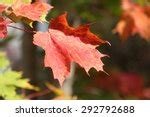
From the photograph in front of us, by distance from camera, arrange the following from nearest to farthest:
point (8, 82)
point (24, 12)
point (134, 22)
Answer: point (24, 12), point (8, 82), point (134, 22)

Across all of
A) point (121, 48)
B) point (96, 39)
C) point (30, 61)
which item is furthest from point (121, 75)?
point (96, 39)

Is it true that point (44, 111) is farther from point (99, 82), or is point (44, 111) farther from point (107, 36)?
point (107, 36)

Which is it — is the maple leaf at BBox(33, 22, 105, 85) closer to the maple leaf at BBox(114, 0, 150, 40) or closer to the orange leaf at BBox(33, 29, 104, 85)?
the orange leaf at BBox(33, 29, 104, 85)

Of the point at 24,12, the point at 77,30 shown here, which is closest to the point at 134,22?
the point at 77,30

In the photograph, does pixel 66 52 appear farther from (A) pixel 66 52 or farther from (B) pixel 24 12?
(B) pixel 24 12

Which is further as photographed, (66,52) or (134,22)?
(134,22)

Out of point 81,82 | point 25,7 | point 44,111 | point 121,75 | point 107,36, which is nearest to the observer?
point 25,7

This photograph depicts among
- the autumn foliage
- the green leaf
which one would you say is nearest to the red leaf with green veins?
the autumn foliage
